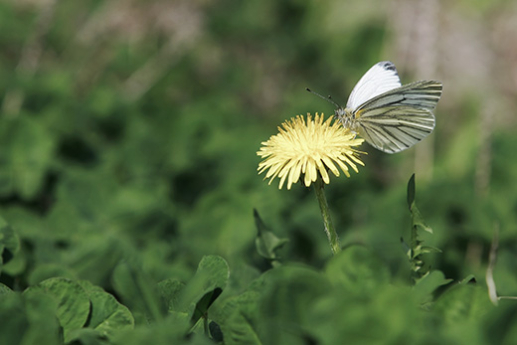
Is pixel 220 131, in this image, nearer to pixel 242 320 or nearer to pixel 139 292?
pixel 139 292

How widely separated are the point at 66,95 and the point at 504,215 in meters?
2.25

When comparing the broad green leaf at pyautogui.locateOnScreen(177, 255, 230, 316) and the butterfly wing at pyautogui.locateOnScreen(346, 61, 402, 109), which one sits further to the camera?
the butterfly wing at pyautogui.locateOnScreen(346, 61, 402, 109)

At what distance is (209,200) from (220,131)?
39.9 inches

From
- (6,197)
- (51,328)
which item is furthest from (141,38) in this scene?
(51,328)

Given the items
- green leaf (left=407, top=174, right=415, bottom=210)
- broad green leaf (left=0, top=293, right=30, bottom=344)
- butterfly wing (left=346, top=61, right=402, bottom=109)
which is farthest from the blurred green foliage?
butterfly wing (left=346, top=61, right=402, bottom=109)

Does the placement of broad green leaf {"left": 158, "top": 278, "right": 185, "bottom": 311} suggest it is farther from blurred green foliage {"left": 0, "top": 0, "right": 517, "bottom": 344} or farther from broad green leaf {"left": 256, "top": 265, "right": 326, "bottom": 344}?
broad green leaf {"left": 256, "top": 265, "right": 326, "bottom": 344}

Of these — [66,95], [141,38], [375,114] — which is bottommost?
[375,114]

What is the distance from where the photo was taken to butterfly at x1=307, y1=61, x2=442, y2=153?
1580mm

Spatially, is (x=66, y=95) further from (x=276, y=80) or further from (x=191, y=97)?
(x=276, y=80)

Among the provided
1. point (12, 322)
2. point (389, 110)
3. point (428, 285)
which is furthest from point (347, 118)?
point (12, 322)

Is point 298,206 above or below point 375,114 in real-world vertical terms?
below

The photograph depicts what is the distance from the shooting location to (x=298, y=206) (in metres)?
2.82

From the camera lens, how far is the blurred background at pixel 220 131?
89.7 inches

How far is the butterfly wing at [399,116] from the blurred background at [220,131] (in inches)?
13.4
